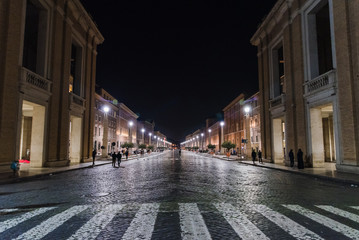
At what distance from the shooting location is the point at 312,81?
70.0ft

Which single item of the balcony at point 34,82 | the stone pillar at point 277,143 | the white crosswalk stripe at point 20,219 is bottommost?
the white crosswalk stripe at point 20,219

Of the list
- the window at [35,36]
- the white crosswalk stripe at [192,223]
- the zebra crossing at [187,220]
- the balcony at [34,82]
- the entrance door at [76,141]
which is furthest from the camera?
the entrance door at [76,141]

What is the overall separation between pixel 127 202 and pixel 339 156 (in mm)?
16273

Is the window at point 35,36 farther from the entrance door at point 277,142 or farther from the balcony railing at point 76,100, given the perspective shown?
the entrance door at point 277,142

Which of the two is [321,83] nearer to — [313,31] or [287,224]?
[313,31]

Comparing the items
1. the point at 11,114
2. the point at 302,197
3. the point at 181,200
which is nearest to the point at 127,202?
the point at 181,200

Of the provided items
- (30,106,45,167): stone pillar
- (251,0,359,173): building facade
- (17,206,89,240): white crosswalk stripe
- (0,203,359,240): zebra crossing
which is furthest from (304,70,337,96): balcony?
(30,106,45,167): stone pillar

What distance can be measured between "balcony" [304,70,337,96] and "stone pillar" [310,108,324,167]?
178 cm

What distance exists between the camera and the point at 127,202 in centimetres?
812

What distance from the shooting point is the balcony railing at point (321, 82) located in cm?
1881

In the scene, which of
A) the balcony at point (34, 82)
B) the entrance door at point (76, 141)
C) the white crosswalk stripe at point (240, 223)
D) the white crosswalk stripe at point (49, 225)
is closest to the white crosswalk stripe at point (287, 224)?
the white crosswalk stripe at point (240, 223)

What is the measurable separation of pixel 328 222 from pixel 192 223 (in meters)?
3.11

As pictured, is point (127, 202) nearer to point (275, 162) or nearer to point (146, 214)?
point (146, 214)

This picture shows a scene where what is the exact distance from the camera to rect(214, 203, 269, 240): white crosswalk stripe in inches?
193
